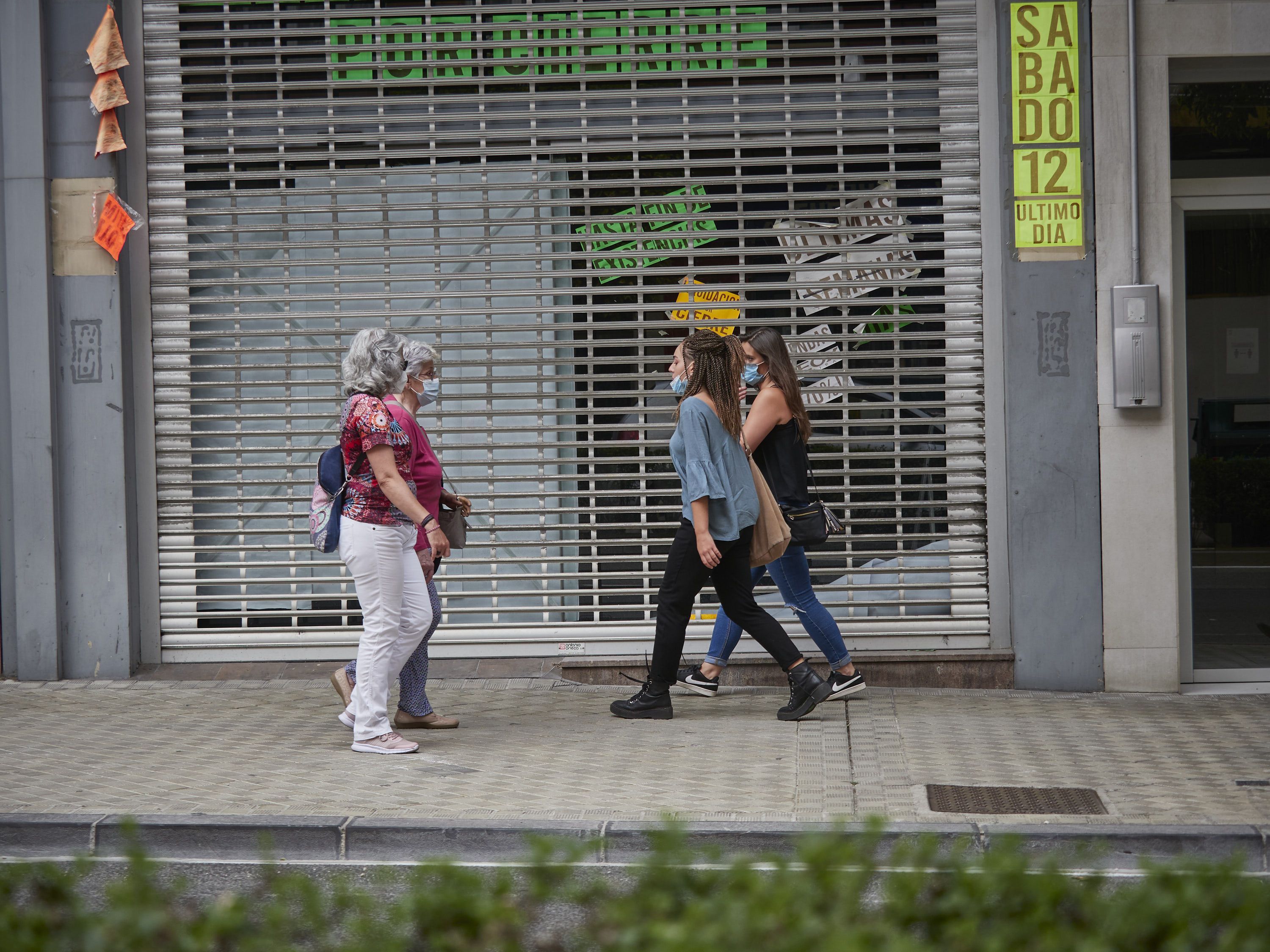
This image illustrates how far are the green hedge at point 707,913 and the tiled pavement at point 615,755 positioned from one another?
2717 millimetres

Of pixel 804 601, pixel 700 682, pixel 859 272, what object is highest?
pixel 859 272

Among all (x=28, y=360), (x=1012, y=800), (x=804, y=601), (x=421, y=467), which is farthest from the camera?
(x=28, y=360)

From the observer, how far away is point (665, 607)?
22.6ft

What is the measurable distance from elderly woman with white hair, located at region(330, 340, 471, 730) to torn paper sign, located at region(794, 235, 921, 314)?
106 inches

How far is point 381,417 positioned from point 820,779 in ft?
8.26

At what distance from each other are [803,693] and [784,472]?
1.21m

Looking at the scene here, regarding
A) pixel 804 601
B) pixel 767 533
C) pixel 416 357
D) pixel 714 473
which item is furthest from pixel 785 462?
pixel 416 357

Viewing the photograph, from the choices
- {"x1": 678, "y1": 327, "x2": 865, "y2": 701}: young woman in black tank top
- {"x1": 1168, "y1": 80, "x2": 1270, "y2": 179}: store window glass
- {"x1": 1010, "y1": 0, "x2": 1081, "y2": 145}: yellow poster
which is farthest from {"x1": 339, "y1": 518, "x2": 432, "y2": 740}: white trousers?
{"x1": 1168, "y1": 80, "x2": 1270, "y2": 179}: store window glass

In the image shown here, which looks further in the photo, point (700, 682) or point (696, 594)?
point (700, 682)

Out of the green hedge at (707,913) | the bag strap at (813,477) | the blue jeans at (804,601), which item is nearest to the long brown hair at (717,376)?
the bag strap at (813,477)

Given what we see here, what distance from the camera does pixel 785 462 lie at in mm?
7215

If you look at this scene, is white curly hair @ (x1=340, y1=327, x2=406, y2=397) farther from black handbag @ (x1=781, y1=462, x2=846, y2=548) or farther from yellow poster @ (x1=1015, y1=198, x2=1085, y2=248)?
yellow poster @ (x1=1015, y1=198, x2=1085, y2=248)

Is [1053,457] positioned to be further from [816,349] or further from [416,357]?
[416,357]

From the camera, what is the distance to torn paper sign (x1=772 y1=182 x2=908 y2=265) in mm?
8234
